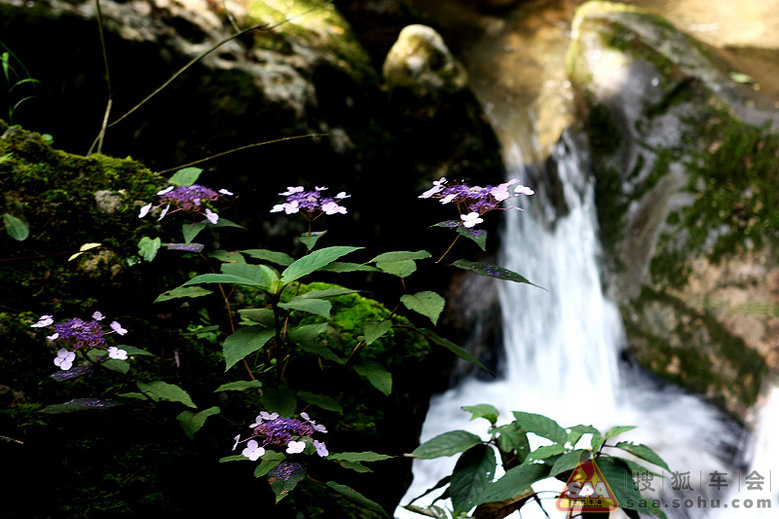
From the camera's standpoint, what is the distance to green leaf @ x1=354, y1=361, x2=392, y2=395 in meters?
1.42

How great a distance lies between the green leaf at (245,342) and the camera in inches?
46.1

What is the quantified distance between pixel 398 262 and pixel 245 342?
456mm

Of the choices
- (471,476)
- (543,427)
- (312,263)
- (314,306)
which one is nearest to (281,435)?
(314,306)

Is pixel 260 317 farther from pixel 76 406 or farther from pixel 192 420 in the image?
pixel 76 406

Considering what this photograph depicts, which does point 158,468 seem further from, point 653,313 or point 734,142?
point 734,142

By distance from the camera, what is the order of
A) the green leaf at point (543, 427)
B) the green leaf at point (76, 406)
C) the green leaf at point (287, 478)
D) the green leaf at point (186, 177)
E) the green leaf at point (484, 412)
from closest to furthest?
1. the green leaf at point (287, 478)
2. the green leaf at point (76, 406)
3. the green leaf at point (543, 427)
4. the green leaf at point (484, 412)
5. the green leaf at point (186, 177)

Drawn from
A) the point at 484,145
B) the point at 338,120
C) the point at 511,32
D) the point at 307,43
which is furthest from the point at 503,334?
the point at 511,32

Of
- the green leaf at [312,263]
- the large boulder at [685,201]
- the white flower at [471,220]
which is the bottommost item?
the large boulder at [685,201]

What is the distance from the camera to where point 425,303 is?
1337mm

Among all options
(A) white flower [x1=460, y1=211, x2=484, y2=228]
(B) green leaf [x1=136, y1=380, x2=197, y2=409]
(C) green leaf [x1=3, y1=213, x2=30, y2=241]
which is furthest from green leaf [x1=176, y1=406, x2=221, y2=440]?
(A) white flower [x1=460, y1=211, x2=484, y2=228]

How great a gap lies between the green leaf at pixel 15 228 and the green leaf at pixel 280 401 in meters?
0.83

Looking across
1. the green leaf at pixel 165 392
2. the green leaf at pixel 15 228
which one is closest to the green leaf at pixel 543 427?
the green leaf at pixel 165 392

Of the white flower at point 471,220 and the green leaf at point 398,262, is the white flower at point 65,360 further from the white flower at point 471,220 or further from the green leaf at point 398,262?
the white flower at point 471,220

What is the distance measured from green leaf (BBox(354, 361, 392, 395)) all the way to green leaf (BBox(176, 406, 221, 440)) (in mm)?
404
